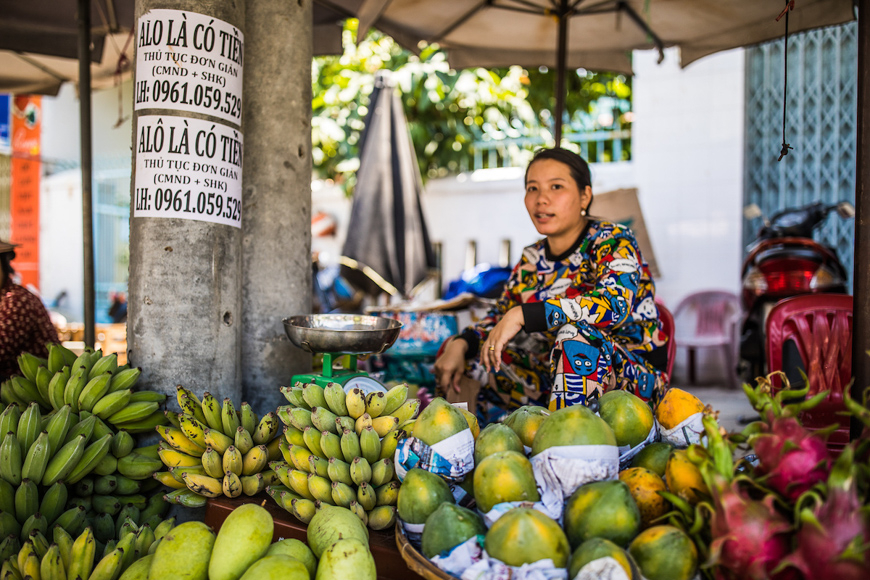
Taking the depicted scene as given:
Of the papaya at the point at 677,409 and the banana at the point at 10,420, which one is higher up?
the papaya at the point at 677,409

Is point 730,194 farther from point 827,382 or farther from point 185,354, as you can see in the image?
point 185,354

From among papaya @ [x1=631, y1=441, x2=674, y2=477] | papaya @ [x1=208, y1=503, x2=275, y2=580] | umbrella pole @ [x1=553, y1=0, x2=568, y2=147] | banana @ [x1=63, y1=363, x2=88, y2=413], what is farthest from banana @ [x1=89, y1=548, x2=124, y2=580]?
umbrella pole @ [x1=553, y1=0, x2=568, y2=147]

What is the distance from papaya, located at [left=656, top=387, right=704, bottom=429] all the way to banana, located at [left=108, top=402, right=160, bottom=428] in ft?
5.77

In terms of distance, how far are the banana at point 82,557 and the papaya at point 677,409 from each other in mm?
1580

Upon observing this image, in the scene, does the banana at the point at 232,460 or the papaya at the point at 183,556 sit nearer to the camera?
the papaya at the point at 183,556

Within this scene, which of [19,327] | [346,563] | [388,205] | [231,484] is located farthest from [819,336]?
[19,327]

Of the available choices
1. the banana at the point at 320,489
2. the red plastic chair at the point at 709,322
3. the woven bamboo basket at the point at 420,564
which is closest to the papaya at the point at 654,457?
the woven bamboo basket at the point at 420,564

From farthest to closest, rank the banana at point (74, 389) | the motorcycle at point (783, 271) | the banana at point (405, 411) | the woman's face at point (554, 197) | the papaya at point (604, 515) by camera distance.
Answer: the motorcycle at point (783, 271)
the woman's face at point (554, 197)
the banana at point (74, 389)
the banana at point (405, 411)
the papaya at point (604, 515)

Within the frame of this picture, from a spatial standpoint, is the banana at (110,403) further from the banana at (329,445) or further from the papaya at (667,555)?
the papaya at (667,555)

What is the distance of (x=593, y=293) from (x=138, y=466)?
70.6 inches

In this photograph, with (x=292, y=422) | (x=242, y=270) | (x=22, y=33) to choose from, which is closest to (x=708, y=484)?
(x=292, y=422)

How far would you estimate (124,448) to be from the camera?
2.21 metres

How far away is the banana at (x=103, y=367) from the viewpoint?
7.54ft

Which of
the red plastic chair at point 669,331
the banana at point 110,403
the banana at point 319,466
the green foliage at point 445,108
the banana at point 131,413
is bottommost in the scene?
the banana at point 319,466
